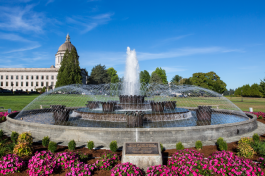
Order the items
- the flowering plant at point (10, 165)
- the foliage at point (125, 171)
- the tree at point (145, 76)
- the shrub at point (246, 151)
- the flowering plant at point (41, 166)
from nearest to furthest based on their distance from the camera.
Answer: the foliage at point (125, 171) < the flowering plant at point (41, 166) < the flowering plant at point (10, 165) < the shrub at point (246, 151) < the tree at point (145, 76)

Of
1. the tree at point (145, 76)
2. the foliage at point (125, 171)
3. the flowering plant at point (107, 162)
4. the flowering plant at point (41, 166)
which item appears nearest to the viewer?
the foliage at point (125, 171)

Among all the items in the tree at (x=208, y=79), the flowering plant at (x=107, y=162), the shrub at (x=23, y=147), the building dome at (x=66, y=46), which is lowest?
the flowering plant at (x=107, y=162)

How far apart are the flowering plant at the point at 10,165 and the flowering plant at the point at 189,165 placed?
498cm

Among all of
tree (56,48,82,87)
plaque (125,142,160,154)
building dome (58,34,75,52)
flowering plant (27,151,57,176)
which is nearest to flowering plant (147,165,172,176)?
plaque (125,142,160,154)

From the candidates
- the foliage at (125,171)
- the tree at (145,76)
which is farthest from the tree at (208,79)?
the foliage at (125,171)

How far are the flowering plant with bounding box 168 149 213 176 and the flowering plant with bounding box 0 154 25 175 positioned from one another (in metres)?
4.98

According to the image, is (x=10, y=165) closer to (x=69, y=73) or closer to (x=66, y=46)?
(x=69, y=73)

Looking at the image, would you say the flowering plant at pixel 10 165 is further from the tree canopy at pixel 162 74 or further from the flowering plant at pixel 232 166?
the tree canopy at pixel 162 74

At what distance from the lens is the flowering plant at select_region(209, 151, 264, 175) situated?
5.26m

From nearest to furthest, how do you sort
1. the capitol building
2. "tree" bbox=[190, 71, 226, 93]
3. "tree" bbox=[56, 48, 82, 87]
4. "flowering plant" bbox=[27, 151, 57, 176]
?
"flowering plant" bbox=[27, 151, 57, 176] < "tree" bbox=[56, 48, 82, 87] < "tree" bbox=[190, 71, 226, 93] < the capitol building

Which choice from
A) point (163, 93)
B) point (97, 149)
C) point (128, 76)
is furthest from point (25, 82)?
point (97, 149)

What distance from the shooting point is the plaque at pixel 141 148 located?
609 cm

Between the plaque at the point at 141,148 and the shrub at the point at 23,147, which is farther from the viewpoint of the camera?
the shrub at the point at 23,147

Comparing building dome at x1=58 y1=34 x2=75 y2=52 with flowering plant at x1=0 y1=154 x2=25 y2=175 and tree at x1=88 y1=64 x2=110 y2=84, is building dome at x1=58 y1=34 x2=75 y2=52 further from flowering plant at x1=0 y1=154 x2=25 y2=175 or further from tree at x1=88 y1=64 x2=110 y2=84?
flowering plant at x1=0 y1=154 x2=25 y2=175
